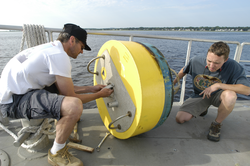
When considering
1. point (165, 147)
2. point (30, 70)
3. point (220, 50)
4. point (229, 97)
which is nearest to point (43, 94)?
point (30, 70)

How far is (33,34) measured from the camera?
2.23 metres

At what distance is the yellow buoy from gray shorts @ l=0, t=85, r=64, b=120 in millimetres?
578

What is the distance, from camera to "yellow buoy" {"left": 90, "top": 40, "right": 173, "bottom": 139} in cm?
141

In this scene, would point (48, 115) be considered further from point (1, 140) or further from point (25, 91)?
point (1, 140)

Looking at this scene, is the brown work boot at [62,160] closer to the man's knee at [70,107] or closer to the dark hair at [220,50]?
the man's knee at [70,107]

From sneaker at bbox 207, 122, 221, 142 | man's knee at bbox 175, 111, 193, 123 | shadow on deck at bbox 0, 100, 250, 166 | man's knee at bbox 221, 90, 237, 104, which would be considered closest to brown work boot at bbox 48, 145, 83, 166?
shadow on deck at bbox 0, 100, 250, 166

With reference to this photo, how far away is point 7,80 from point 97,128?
47.8 inches

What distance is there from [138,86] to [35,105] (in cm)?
95

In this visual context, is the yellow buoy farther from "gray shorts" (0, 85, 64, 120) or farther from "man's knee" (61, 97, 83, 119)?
"gray shorts" (0, 85, 64, 120)

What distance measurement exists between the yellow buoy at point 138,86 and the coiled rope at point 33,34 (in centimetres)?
119

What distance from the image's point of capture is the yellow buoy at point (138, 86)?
4.63 ft

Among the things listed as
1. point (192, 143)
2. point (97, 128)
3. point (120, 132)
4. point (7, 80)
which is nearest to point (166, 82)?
point (120, 132)

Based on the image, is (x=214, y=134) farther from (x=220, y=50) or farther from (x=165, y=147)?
(x=220, y=50)

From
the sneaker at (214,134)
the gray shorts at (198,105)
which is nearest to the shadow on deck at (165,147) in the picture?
the sneaker at (214,134)
